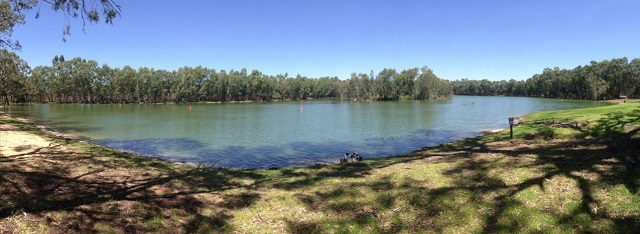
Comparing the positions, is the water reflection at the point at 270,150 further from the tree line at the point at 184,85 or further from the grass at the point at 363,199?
the tree line at the point at 184,85

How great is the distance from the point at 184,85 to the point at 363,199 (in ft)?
465

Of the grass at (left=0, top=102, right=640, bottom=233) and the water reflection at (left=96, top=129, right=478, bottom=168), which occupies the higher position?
the grass at (left=0, top=102, right=640, bottom=233)

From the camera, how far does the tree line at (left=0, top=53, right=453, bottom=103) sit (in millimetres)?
119000

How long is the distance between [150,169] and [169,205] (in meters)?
5.16

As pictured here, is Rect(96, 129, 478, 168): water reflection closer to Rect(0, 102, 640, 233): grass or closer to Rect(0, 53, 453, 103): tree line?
Rect(0, 102, 640, 233): grass

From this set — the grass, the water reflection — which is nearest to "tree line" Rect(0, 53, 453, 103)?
the water reflection

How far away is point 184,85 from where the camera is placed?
13638 centimetres

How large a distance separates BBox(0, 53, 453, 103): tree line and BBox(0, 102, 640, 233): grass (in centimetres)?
9841

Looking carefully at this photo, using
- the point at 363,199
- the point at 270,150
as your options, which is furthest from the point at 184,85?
the point at 363,199

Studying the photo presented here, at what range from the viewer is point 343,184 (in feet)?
28.0

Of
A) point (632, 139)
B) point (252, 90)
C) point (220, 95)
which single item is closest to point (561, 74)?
point (252, 90)

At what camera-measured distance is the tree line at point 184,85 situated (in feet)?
390

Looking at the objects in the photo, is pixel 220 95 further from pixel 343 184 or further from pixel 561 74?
pixel 561 74

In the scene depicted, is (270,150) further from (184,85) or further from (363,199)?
(184,85)
